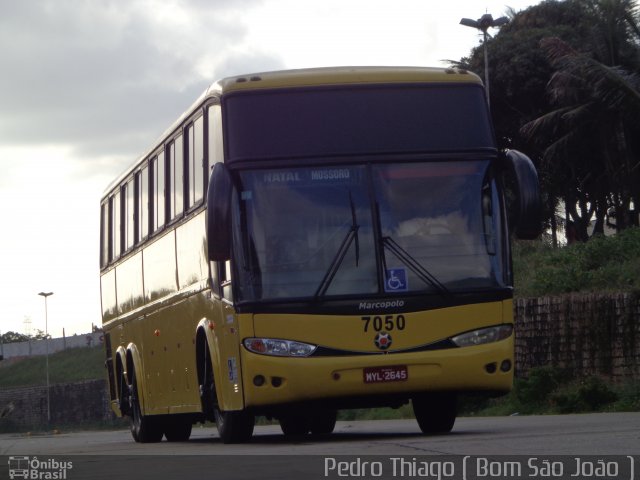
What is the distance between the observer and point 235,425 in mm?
16672

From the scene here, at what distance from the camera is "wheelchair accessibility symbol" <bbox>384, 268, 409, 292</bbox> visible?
1496 cm

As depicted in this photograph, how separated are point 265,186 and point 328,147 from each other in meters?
0.75

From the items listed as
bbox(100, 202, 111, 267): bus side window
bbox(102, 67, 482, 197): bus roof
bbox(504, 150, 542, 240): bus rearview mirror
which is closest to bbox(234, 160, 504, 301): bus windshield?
bbox(504, 150, 542, 240): bus rearview mirror

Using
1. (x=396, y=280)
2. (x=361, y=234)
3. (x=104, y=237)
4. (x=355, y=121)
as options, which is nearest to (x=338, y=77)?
(x=355, y=121)

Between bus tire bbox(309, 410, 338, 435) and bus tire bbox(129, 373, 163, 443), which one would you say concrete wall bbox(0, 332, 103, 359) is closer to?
bus tire bbox(129, 373, 163, 443)

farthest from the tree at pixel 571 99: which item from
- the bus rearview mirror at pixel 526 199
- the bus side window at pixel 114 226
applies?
the bus rearview mirror at pixel 526 199

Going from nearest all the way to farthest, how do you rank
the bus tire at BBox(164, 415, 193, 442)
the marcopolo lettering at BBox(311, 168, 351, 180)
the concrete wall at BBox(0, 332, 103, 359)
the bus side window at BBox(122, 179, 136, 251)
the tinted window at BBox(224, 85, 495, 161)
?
the marcopolo lettering at BBox(311, 168, 351, 180) < the tinted window at BBox(224, 85, 495, 161) < the bus side window at BBox(122, 179, 136, 251) < the bus tire at BBox(164, 415, 193, 442) < the concrete wall at BBox(0, 332, 103, 359)

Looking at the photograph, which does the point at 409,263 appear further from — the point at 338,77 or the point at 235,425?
the point at 235,425

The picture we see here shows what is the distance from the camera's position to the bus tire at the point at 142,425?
877 inches

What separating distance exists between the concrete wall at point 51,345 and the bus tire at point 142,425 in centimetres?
7914
